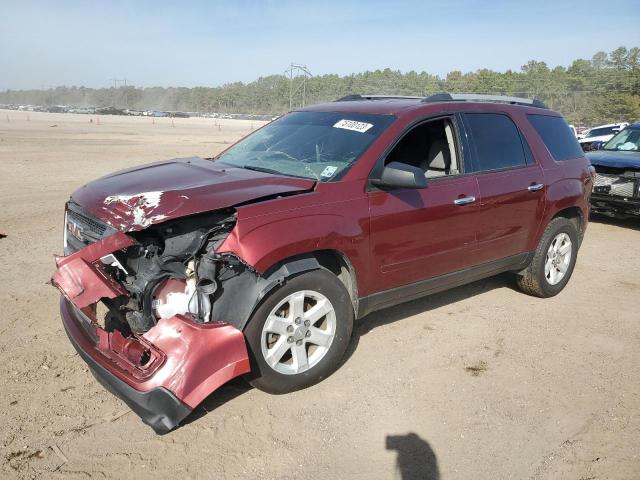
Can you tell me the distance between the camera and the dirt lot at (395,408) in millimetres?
2924

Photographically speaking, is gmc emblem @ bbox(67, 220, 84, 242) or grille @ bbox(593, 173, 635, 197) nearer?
gmc emblem @ bbox(67, 220, 84, 242)

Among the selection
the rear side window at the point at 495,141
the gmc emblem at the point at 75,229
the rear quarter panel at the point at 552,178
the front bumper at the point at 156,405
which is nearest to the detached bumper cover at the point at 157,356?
the front bumper at the point at 156,405

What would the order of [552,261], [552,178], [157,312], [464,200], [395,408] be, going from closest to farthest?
[157,312] < [395,408] < [464,200] < [552,178] < [552,261]

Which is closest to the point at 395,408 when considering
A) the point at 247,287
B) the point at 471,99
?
the point at 247,287

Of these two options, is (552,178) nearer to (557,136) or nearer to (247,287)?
(557,136)

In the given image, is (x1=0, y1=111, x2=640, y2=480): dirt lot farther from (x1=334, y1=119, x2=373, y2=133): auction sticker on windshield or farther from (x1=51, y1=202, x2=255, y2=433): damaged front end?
(x1=334, y1=119, x2=373, y2=133): auction sticker on windshield

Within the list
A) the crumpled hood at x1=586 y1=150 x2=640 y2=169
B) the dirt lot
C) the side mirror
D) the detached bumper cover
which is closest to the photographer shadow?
the dirt lot

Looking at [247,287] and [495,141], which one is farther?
[495,141]

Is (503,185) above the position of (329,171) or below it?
below

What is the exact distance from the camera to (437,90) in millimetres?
54875

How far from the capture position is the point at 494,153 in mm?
4734

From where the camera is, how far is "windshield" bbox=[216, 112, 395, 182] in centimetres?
395

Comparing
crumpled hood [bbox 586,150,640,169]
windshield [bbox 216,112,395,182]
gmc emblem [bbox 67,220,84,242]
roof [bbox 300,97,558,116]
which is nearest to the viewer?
gmc emblem [bbox 67,220,84,242]

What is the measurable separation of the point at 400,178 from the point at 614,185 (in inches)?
265
